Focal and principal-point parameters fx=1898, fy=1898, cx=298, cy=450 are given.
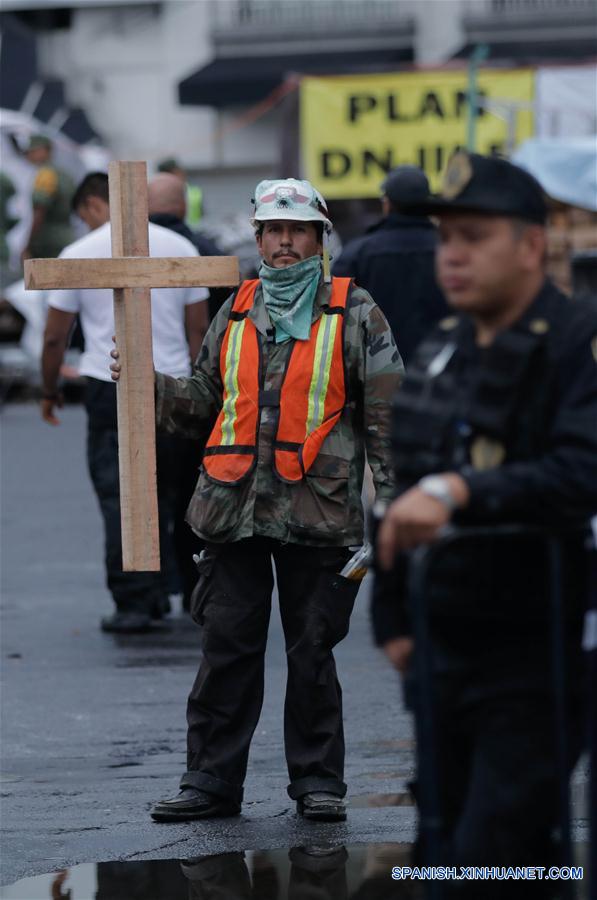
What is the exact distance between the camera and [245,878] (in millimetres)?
5215

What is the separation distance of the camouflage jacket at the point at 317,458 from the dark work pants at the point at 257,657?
10cm

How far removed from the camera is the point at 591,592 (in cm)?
378

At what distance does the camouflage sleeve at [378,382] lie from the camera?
5.71m

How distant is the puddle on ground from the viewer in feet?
16.7

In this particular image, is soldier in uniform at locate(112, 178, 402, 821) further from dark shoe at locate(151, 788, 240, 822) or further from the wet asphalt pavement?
the wet asphalt pavement

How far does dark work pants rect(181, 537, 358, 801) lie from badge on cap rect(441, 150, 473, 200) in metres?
2.12

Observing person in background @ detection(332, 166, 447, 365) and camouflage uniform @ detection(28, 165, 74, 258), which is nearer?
person in background @ detection(332, 166, 447, 365)

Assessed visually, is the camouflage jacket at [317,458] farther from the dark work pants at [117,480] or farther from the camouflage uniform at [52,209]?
the camouflage uniform at [52,209]

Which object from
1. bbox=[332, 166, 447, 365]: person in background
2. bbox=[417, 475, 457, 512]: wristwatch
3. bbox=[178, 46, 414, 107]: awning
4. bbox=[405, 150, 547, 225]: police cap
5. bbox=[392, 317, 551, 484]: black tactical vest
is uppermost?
bbox=[405, 150, 547, 225]: police cap

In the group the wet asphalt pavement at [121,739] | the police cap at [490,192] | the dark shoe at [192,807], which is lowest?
the wet asphalt pavement at [121,739]

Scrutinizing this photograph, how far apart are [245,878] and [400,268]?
426 centimetres

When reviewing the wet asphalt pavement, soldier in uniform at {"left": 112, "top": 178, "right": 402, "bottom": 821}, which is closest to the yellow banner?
the wet asphalt pavement

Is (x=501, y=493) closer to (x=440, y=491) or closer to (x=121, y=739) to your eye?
(x=440, y=491)

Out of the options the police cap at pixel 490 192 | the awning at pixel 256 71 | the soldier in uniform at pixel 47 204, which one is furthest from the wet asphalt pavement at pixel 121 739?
the awning at pixel 256 71
